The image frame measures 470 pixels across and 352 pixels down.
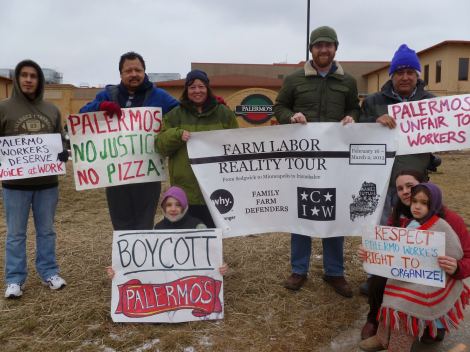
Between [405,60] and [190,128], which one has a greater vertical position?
[405,60]

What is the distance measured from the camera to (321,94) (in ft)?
12.3

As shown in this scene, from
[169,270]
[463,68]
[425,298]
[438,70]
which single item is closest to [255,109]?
[438,70]

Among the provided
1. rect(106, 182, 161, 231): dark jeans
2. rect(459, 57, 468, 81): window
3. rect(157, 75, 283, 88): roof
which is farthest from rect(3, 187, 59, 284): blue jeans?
rect(459, 57, 468, 81): window

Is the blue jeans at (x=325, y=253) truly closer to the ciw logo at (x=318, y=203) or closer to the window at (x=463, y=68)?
the ciw logo at (x=318, y=203)

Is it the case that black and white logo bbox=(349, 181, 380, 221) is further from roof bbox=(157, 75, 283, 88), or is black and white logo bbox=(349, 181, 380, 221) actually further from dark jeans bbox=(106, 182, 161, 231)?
roof bbox=(157, 75, 283, 88)

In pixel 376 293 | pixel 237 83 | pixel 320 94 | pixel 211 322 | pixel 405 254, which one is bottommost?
pixel 211 322

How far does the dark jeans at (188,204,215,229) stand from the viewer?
152 inches

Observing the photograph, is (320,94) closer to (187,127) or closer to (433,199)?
(187,127)

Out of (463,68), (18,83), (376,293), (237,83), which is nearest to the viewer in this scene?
(376,293)

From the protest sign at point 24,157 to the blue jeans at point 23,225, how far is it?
0.54ft

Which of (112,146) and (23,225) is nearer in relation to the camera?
(23,225)

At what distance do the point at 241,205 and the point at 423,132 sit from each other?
63.6 inches

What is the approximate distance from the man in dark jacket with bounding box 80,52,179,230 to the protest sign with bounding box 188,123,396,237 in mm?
597

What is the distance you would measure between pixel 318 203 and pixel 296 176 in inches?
11.7
